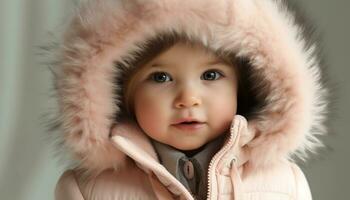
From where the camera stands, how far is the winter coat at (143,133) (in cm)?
76

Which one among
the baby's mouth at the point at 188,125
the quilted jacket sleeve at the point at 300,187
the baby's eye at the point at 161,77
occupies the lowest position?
the quilted jacket sleeve at the point at 300,187

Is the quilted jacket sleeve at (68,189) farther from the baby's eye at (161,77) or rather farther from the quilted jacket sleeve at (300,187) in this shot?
the quilted jacket sleeve at (300,187)

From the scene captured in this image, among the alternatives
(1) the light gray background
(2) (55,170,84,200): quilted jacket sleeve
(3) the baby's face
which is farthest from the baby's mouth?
(1) the light gray background

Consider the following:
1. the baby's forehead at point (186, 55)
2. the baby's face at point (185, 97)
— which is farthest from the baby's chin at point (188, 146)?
the baby's forehead at point (186, 55)

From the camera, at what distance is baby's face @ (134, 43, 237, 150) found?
0.78m

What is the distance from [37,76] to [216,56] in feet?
1.67

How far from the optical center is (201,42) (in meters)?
0.77

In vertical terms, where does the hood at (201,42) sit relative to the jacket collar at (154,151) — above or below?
above

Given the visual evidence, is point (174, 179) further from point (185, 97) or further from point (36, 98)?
point (36, 98)

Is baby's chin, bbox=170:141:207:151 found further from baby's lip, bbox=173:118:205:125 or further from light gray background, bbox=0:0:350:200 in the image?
light gray background, bbox=0:0:350:200

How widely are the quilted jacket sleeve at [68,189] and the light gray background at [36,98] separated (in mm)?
340

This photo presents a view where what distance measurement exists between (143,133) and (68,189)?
0.12 meters

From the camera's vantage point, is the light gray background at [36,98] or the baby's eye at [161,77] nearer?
the baby's eye at [161,77]

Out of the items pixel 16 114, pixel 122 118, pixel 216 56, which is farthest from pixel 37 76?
pixel 216 56
